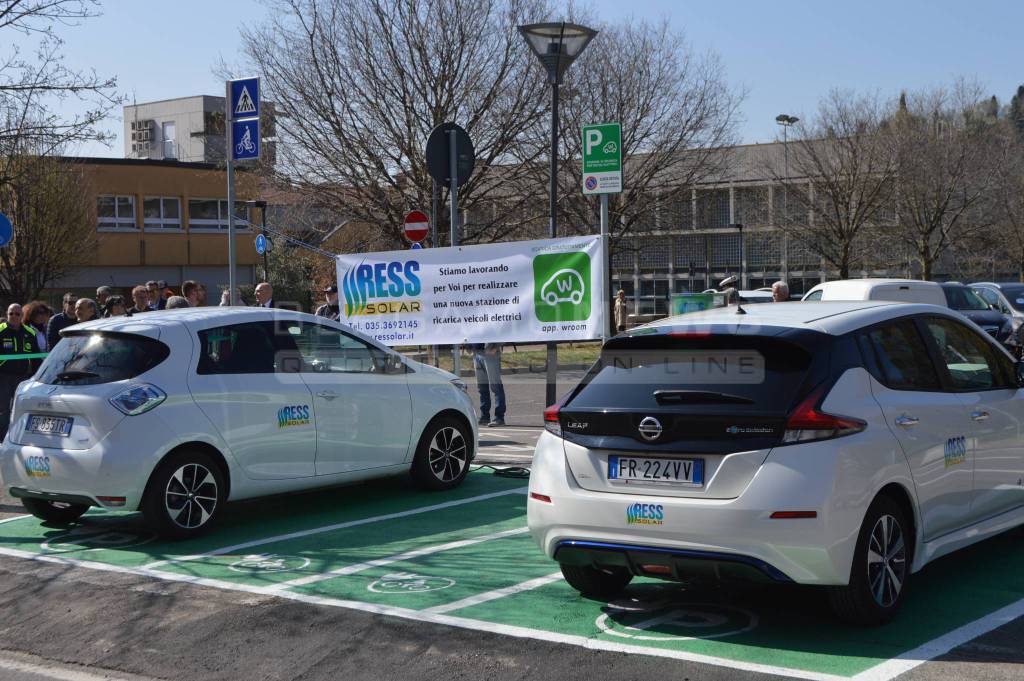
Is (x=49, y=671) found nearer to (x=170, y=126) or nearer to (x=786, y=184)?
(x=786, y=184)

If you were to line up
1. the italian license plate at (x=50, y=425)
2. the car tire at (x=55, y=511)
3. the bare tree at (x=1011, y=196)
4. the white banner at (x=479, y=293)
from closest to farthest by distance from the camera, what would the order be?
the italian license plate at (x=50, y=425) → the car tire at (x=55, y=511) → the white banner at (x=479, y=293) → the bare tree at (x=1011, y=196)

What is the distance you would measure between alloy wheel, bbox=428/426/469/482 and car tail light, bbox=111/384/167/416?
271 cm

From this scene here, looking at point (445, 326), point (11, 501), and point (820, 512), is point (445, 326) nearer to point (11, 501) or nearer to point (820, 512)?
point (11, 501)

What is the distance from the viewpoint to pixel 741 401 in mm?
5582

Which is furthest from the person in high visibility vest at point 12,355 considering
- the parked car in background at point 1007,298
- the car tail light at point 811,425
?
the parked car in background at point 1007,298

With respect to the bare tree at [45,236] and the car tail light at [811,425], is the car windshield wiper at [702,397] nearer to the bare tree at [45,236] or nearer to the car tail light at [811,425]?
the car tail light at [811,425]

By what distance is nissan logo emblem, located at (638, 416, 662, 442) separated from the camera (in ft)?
18.6

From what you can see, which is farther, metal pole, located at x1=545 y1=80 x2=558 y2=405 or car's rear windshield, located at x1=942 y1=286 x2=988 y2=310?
car's rear windshield, located at x1=942 y1=286 x2=988 y2=310

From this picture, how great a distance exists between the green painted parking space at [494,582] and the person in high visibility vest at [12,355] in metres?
4.16

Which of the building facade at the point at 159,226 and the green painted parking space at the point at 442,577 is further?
the building facade at the point at 159,226

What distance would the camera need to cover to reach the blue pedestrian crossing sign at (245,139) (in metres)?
15.1

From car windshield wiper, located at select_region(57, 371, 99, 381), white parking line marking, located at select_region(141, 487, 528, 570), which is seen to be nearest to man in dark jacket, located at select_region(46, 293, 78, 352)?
car windshield wiper, located at select_region(57, 371, 99, 381)

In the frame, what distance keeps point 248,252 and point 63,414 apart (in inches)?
2171

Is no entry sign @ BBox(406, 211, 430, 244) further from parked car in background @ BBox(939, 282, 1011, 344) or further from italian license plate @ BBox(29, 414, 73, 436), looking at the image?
parked car in background @ BBox(939, 282, 1011, 344)
